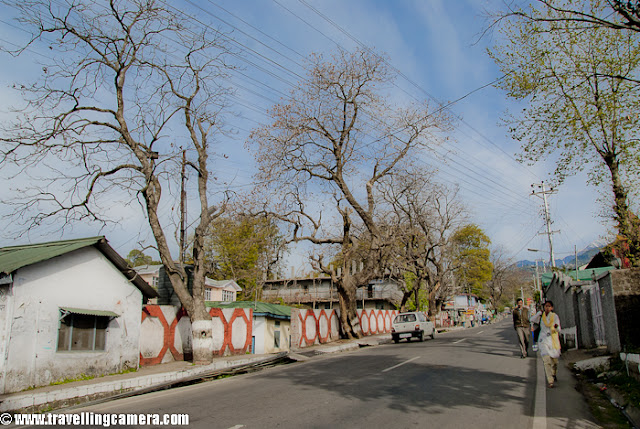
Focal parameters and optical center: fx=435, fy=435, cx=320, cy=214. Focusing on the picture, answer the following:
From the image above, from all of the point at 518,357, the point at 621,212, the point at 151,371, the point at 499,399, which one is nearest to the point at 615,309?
the point at 518,357

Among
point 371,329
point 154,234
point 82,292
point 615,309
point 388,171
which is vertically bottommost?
point 371,329

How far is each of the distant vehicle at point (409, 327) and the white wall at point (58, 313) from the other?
16315mm

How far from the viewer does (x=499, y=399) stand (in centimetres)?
807

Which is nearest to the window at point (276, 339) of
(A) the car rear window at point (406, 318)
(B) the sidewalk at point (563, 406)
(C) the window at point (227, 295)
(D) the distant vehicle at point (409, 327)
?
(D) the distant vehicle at point (409, 327)

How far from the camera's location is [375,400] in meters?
8.02

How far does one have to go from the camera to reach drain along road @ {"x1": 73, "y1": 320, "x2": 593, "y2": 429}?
262 inches

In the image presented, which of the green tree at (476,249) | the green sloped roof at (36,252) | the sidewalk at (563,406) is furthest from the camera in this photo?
the green tree at (476,249)

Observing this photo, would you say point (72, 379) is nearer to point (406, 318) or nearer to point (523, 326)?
point (523, 326)

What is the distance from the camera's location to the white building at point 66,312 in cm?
1107

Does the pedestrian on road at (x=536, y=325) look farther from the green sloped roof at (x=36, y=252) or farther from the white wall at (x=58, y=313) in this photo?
the green sloped roof at (x=36, y=252)

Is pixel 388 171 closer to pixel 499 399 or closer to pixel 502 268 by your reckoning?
pixel 499 399

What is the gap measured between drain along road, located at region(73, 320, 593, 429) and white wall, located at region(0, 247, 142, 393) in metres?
3.64

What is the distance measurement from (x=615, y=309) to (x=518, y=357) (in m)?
4.48

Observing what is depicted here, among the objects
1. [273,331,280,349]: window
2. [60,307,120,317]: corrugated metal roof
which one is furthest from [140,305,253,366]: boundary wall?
[273,331,280,349]: window
